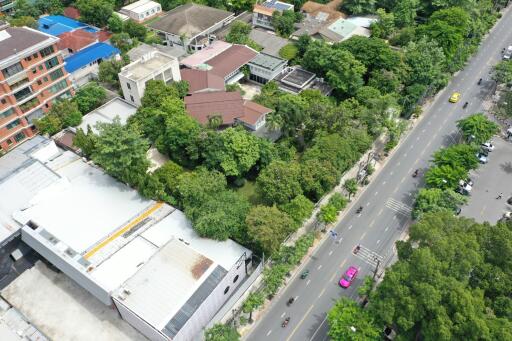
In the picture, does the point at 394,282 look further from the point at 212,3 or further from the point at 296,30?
the point at 212,3

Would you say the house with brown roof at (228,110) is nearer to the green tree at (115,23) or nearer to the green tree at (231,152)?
the green tree at (231,152)

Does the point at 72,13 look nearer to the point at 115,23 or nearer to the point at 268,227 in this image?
the point at 115,23

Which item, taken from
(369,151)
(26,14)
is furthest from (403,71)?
(26,14)

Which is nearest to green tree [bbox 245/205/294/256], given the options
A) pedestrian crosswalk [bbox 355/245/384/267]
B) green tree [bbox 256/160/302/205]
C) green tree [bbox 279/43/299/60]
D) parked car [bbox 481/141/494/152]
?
green tree [bbox 256/160/302/205]

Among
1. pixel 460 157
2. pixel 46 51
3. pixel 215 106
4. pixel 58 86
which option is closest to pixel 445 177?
pixel 460 157

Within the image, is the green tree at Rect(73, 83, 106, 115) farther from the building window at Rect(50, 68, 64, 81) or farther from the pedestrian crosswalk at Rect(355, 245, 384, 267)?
the pedestrian crosswalk at Rect(355, 245, 384, 267)

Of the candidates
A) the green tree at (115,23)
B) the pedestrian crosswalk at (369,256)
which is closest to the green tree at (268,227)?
the pedestrian crosswalk at (369,256)
